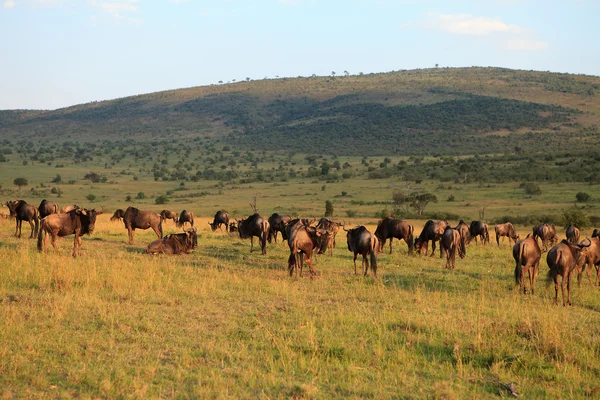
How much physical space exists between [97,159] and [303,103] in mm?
56325

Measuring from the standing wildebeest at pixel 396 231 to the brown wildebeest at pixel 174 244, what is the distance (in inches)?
229

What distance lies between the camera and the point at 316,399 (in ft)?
22.5

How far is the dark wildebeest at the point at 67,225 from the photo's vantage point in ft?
53.0

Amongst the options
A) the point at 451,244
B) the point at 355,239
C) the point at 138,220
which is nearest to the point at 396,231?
the point at 451,244

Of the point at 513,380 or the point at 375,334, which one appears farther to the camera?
the point at 375,334

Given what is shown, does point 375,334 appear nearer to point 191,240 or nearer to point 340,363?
point 340,363

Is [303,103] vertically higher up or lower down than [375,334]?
higher up

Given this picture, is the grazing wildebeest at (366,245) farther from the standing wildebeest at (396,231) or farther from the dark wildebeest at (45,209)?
the dark wildebeest at (45,209)

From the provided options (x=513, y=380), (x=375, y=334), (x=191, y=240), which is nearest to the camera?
(x=513, y=380)

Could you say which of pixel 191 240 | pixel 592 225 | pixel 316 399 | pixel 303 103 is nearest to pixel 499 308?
pixel 316 399

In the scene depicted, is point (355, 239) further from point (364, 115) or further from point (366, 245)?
point (364, 115)

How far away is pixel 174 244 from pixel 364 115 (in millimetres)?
96251

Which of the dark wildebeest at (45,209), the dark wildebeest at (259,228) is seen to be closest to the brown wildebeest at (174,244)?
the dark wildebeest at (259,228)

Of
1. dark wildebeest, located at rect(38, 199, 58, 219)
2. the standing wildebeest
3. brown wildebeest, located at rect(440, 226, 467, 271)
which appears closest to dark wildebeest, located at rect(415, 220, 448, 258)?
the standing wildebeest
